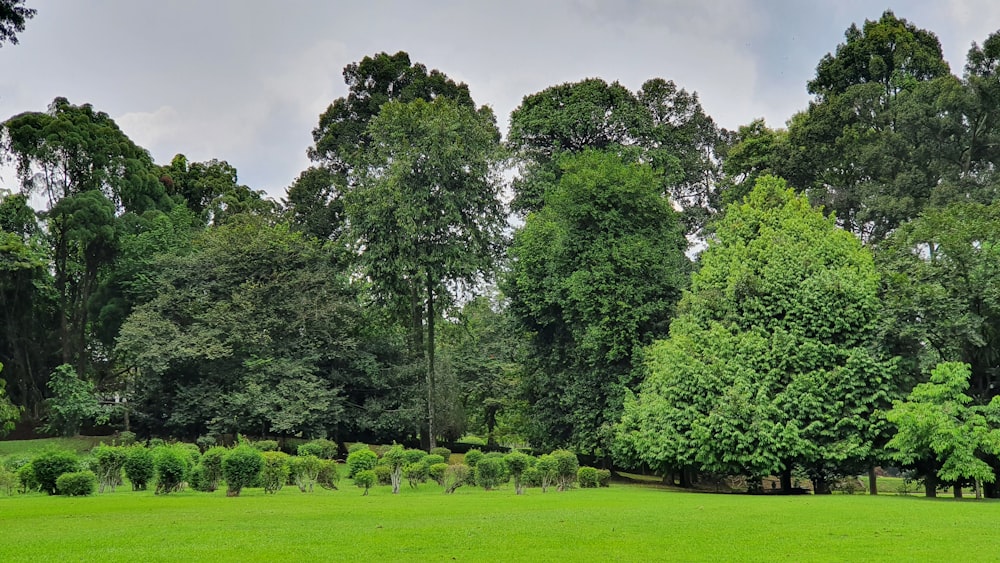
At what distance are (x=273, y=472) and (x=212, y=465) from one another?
1456mm

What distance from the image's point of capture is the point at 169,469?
17.7 metres

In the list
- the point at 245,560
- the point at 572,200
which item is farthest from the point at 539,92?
the point at 245,560

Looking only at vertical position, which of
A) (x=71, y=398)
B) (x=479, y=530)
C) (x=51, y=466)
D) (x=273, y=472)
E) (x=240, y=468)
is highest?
(x=71, y=398)

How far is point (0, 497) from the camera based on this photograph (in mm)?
17562

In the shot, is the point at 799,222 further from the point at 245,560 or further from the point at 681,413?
the point at 245,560

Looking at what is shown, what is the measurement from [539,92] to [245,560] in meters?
31.5

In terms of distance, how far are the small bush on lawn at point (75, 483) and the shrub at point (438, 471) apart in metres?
8.18

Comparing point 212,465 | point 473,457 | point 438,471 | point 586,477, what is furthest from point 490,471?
point 212,465

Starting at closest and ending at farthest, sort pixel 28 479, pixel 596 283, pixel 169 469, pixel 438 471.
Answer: pixel 169 469, pixel 28 479, pixel 438 471, pixel 596 283

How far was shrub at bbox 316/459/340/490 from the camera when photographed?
2020 centimetres

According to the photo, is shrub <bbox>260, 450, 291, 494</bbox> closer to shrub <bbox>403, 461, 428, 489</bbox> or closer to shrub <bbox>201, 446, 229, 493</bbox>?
shrub <bbox>201, 446, 229, 493</bbox>

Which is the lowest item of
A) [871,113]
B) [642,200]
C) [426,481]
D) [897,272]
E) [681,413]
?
[426,481]

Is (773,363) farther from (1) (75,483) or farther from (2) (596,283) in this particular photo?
(1) (75,483)

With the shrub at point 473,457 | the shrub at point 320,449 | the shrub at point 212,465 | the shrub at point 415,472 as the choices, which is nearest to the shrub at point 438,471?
the shrub at point 415,472
